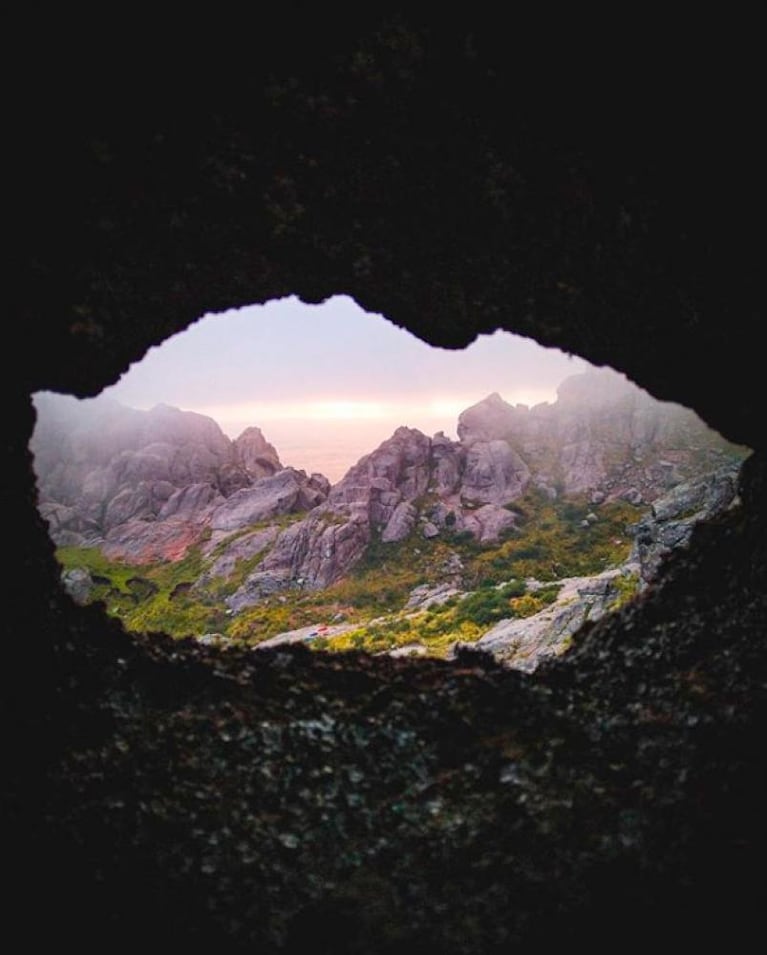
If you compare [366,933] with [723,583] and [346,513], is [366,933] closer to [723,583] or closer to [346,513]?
[723,583]

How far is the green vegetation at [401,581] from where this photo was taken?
61.1m

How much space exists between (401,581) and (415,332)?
7216cm

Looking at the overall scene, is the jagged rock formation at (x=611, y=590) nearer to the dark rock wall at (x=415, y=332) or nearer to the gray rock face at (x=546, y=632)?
the gray rock face at (x=546, y=632)

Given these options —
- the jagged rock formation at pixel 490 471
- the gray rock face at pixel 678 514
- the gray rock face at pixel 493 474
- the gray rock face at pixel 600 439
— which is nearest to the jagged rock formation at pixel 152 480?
the jagged rock formation at pixel 490 471

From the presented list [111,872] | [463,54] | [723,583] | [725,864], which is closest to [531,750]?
[725,864]

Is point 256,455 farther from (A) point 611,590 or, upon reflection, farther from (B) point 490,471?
(A) point 611,590

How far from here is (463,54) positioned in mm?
4867

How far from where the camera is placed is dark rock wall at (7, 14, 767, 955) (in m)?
4.82

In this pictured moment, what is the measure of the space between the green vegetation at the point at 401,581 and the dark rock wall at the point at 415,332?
1960 inches

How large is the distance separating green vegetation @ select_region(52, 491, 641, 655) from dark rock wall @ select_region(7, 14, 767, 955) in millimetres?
49775

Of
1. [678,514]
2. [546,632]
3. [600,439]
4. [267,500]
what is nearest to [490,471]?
[600,439]

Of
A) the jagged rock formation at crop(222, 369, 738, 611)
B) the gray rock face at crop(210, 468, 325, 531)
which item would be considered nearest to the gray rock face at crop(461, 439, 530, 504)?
the jagged rock formation at crop(222, 369, 738, 611)

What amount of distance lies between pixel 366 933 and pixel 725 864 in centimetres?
351

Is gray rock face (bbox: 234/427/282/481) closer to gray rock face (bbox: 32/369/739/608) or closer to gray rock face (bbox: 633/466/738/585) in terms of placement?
gray rock face (bbox: 32/369/739/608)
